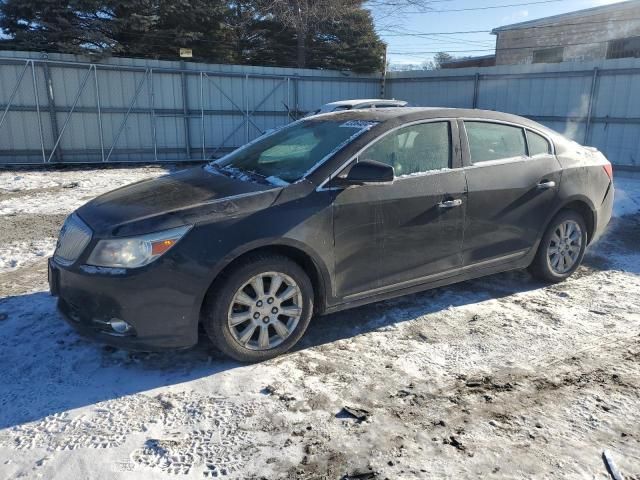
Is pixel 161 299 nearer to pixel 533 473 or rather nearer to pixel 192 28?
pixel 533 473

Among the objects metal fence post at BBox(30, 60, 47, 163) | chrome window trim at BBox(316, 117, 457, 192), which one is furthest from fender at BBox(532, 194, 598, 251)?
metal fence post at BBox(30, 60, 47, 163)

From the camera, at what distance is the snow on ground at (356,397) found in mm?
2514

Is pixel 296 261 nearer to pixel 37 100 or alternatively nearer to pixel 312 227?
pixel 312 227

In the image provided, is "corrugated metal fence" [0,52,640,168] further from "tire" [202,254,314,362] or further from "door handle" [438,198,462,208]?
"tire" [202,254,314,362]

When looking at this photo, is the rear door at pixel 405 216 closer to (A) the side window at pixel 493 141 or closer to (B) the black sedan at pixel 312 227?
(B) the black sedan at pixel 312 227

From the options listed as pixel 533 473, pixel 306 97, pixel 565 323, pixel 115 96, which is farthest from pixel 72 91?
pixel 533 473

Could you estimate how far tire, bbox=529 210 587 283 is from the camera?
15.6 ft

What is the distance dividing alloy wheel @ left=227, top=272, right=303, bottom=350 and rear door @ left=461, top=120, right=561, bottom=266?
159 centimetres

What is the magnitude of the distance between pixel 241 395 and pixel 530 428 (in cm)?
165

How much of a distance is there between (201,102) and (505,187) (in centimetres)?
1189

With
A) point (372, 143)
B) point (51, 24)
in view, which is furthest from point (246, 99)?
point (372, 143)

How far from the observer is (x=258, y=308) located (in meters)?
3.37

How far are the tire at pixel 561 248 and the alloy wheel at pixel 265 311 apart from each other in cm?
259

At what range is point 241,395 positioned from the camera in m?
3.08
